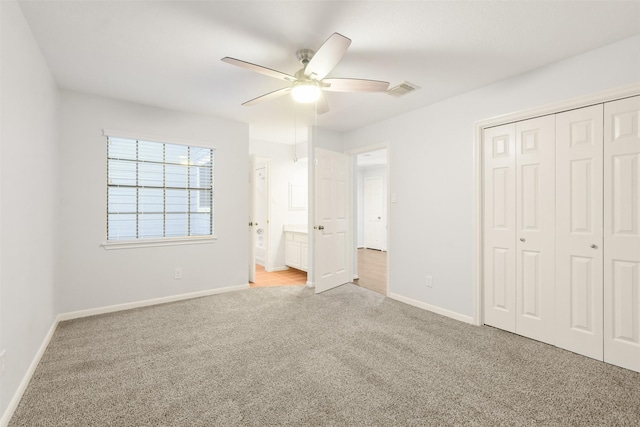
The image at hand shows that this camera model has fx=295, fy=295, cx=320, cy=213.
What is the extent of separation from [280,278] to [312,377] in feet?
10.3

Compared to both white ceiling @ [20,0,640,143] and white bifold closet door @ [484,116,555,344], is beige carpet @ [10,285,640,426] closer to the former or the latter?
white bifold closet door @ [484,116,555,344]

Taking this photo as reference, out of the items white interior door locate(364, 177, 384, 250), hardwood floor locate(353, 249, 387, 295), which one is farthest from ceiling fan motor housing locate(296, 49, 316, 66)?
white interior door locate(364, 177, 384, 250)

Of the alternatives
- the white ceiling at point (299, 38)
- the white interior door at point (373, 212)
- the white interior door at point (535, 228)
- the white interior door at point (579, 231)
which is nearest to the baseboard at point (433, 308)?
the white interior door at point (535, 228)

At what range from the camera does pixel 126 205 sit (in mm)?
3639

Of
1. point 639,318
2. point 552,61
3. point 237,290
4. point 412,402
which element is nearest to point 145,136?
point 237,290

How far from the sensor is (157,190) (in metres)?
3.86

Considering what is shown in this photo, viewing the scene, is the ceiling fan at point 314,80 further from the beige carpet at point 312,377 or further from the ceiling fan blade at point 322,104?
the beige carpet at point 312,377

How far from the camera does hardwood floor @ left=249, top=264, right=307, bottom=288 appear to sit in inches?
189

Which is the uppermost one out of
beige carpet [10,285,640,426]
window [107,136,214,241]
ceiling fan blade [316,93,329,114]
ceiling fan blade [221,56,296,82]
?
ceiling fan blade [316,93,329,114]

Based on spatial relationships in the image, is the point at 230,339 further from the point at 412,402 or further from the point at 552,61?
the point at 552,61

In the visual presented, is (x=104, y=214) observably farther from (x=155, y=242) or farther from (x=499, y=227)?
(x=499, y=227)

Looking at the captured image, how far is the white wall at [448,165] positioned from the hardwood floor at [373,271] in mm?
648

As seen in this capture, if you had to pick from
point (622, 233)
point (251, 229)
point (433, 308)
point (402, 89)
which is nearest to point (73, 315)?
point (251, 229)

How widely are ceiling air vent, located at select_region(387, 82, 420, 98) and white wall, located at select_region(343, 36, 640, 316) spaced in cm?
57
